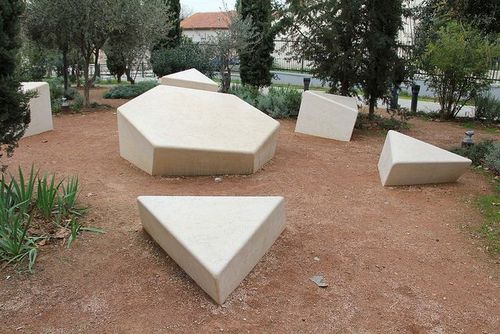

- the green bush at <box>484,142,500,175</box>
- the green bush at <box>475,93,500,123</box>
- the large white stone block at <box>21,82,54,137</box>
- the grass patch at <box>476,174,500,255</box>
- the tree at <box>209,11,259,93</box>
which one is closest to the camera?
the grass patch at <box>476,174,500,255</box>

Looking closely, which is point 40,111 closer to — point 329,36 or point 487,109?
point 329,36

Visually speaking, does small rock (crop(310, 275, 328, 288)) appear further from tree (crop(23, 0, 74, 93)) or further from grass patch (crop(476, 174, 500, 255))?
tree (crop(23, 0, 74, 93))

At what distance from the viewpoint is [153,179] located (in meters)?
5.77

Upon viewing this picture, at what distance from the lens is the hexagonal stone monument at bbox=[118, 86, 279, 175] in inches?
224

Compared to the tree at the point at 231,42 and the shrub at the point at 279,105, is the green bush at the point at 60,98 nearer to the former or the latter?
the tree at the point at 231,42

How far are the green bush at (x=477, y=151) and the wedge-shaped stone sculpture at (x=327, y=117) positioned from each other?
1.91 metres

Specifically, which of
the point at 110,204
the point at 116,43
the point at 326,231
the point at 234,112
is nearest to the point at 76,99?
the point at 116,43

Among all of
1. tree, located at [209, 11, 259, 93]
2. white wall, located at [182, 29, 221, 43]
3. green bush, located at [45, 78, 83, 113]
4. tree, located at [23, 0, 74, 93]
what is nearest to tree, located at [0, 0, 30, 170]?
tree, located at [23, 0, 74, 93]

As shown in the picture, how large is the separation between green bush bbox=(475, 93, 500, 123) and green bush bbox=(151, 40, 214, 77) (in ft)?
27.5

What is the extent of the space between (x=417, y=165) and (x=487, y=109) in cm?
726

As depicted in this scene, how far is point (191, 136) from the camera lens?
5801mm

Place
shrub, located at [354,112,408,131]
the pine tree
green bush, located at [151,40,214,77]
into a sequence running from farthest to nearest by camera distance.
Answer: the pine tree, green bush, located at [151,40,214,77], shrub, located at [354,112,408,131]

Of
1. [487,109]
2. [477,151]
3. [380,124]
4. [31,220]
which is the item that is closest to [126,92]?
[380,124]

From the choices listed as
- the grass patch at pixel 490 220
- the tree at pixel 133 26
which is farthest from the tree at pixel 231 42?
the grass patch at pixel 490 220
